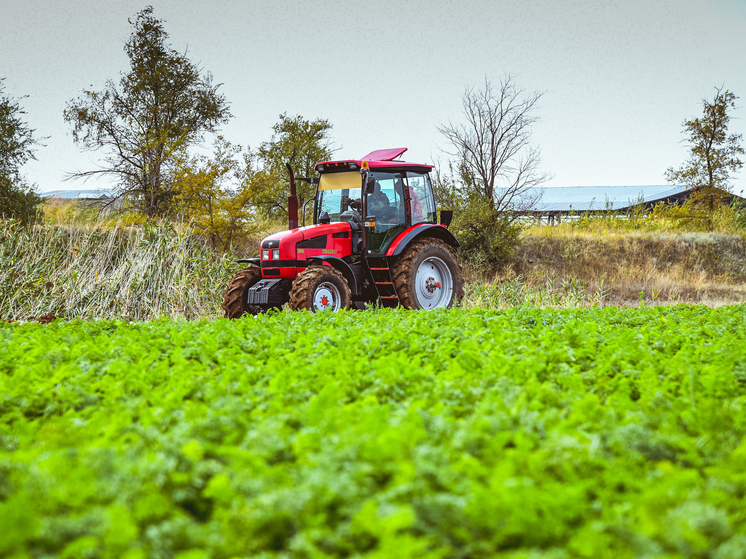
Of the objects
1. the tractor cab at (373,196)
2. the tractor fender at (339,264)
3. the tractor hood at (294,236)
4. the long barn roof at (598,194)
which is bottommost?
the tractor fender at (339,264)

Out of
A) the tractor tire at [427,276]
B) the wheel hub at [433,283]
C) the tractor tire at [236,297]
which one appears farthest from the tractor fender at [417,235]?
the tractor tire at [236,297]

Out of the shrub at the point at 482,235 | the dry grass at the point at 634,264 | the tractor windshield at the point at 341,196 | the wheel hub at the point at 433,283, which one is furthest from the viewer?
the dry grass at the point at 634,264

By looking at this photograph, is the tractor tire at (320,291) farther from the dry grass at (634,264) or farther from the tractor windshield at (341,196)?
the dry grass at (634,264)

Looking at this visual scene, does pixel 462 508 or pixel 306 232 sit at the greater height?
pixel 306 232

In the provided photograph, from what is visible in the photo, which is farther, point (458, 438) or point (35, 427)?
point (35, 427)

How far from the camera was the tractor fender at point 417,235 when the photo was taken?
8.62 m

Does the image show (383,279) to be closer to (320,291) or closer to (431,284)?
(431,284)

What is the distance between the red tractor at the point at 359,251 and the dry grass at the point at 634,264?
643 centimetres

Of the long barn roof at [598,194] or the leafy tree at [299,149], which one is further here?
the long barn roof at [598,194]

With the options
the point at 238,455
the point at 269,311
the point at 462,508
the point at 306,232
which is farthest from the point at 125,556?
the point at 306,232

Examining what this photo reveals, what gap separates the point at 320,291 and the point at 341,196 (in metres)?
1.72

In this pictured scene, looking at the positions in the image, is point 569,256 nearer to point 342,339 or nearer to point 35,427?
point 342,339

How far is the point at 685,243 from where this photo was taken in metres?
19.5

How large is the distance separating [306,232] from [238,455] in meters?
6.03
